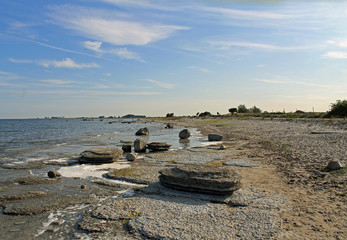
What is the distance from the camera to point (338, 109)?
40375 millimetres

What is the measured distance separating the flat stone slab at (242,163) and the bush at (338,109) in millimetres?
36796

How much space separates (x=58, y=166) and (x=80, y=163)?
884 mm

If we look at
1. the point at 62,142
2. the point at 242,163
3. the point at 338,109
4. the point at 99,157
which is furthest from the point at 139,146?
the point at 338,109

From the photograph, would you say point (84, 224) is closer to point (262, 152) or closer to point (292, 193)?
point (292, 193)

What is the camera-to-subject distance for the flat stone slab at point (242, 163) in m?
9.23

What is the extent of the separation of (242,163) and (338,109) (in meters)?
39.7

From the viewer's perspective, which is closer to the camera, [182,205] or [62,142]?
[182,205]

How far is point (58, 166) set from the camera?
34.0 ft

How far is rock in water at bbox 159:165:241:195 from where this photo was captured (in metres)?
5.57

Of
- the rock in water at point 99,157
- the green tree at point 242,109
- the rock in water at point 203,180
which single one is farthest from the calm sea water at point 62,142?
the green tree at point 242,109

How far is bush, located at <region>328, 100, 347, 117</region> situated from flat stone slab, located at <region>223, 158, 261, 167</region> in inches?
1449

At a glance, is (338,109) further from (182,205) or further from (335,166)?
(182,205)

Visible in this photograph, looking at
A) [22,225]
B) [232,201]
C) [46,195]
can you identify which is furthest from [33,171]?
[232,201]

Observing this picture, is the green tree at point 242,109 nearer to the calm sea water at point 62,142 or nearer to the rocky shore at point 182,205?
the calm sea water at point 62,142
